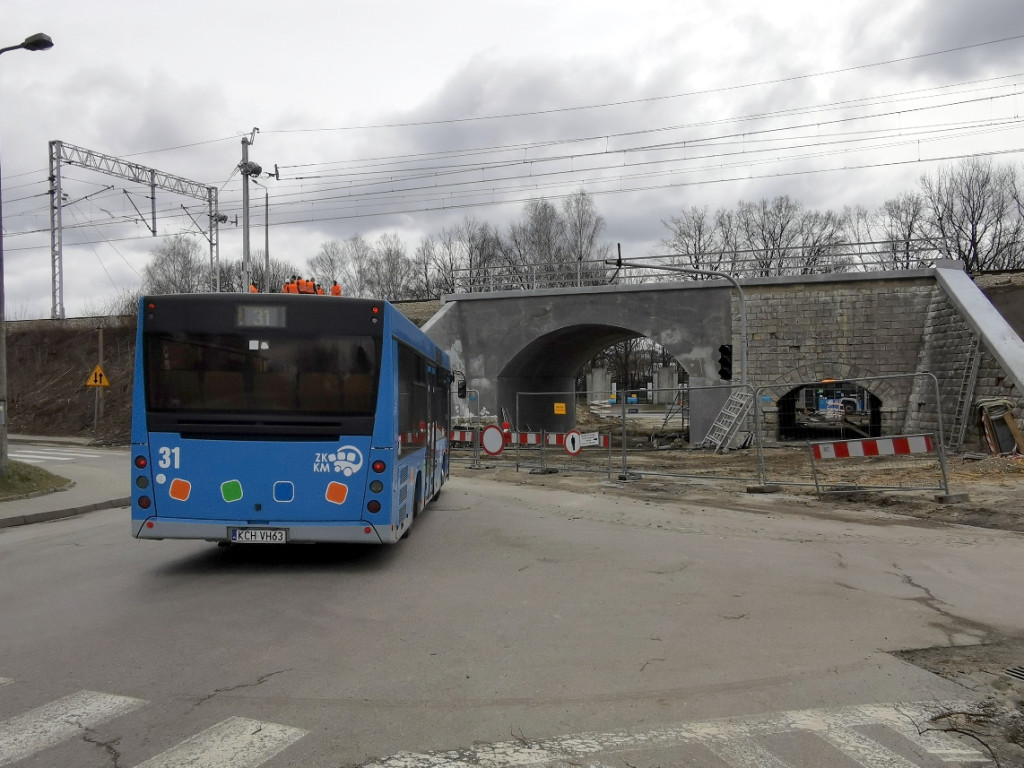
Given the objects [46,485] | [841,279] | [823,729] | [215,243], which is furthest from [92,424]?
[823,729]

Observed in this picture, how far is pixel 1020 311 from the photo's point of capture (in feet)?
80.4

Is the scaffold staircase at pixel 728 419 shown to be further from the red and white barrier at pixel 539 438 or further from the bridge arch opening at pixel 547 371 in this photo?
the red and white barrier at pixel 539 438

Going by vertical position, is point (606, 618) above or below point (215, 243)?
below

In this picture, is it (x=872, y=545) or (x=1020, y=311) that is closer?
(x=872, y=545)

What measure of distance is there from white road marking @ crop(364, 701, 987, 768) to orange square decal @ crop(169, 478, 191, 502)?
4996mm

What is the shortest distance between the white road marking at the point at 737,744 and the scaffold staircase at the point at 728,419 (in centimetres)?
2121

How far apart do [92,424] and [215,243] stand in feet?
33.3

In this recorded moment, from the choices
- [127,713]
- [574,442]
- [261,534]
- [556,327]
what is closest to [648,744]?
[127,713]

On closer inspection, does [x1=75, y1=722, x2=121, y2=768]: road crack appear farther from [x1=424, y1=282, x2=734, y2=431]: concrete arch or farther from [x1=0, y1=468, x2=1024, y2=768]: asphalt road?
[x1=424, y1=282, x2=734, y2=431]: concrete arch

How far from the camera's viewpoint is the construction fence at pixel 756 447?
1440cm

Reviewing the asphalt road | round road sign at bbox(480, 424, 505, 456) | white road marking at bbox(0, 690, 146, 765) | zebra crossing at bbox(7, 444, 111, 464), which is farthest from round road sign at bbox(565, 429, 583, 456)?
zebra crossing at bbox(7, 444, 111, 464)

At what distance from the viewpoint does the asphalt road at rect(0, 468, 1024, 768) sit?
389cm

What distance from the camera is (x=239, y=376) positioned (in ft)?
25.8

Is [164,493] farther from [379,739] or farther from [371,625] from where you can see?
[379,739]
